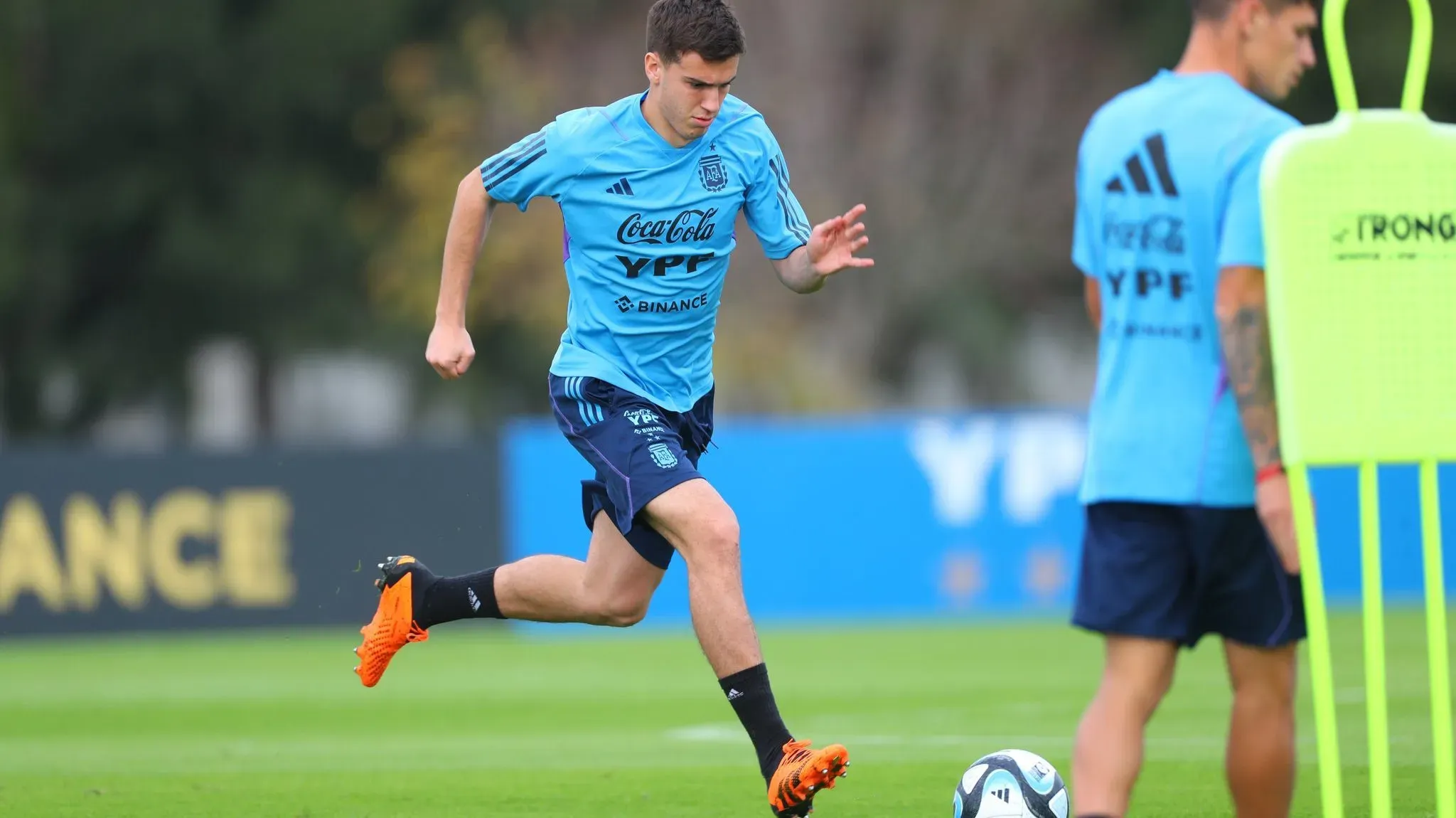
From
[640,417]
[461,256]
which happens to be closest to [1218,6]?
[640,417]

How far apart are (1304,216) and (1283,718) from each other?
1.17 meters

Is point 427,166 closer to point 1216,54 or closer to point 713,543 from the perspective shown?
point 713,543

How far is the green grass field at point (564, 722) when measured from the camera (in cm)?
723

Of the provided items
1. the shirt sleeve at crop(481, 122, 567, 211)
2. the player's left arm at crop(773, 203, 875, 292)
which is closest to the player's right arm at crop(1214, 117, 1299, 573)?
the player's left arm at crop(773, 203, 875, 292)

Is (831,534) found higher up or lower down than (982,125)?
lower down

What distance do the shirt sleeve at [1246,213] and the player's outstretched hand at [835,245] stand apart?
2.19m

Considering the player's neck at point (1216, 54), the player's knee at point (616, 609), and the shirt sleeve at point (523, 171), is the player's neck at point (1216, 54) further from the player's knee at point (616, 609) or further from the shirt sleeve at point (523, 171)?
the player's knee at point (616, 609)

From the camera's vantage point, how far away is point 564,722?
10734 millimetres

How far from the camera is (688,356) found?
679 centimetres

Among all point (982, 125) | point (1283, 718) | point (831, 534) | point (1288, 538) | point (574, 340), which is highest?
point (982, 125)

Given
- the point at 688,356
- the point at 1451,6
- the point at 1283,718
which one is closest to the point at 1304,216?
the point at 1283,718

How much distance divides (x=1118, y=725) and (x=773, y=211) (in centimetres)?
269

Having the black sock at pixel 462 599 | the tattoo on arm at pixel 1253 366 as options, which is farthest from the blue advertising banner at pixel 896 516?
the tattoo on arm at pixel 1253 366

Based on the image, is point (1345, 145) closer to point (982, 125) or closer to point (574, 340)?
point (574, 340)
